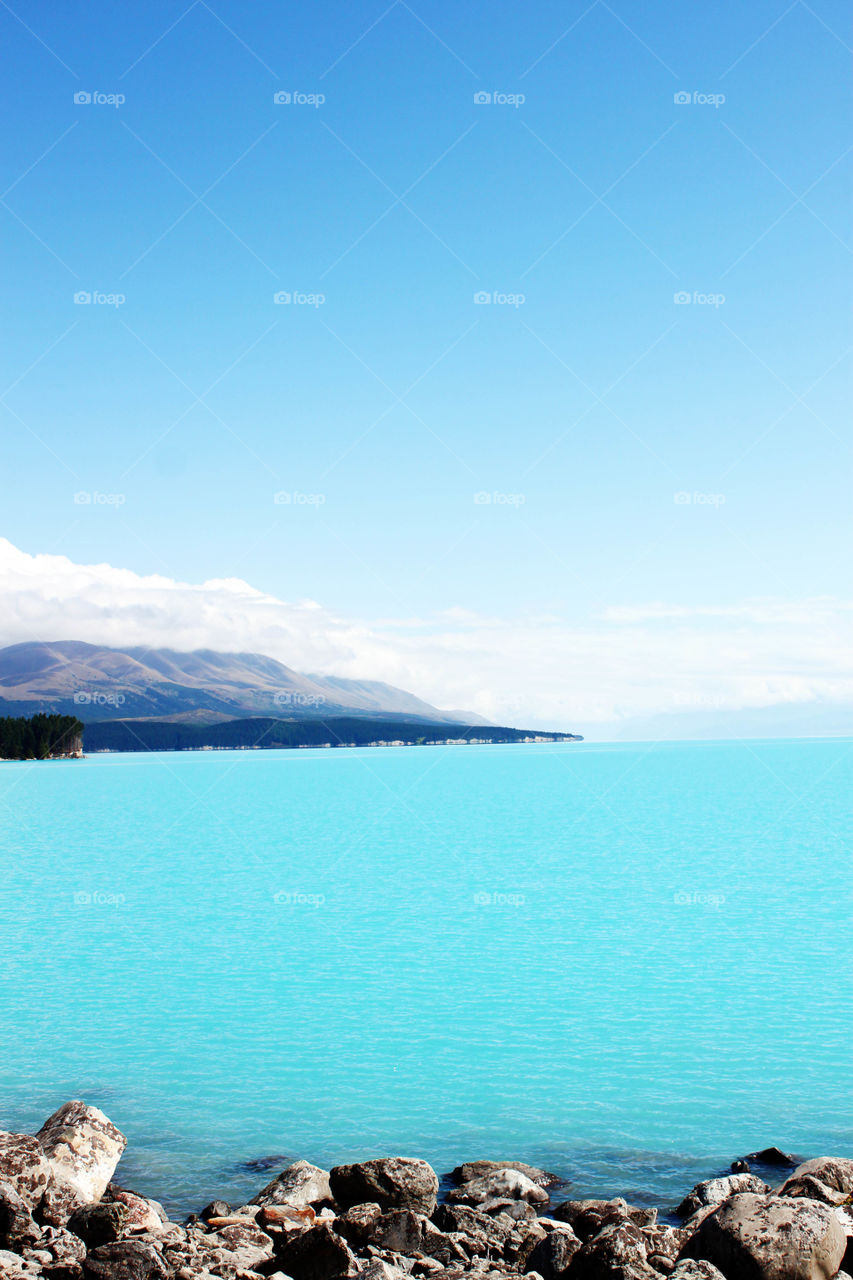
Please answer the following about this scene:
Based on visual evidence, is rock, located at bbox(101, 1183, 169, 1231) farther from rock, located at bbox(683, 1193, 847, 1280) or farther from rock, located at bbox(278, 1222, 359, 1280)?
rock, located at bbox(683, 1193, 847, 1280)

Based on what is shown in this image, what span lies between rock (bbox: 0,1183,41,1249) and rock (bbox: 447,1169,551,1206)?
15.6 ft

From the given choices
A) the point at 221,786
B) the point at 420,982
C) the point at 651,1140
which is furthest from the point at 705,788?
the point at 651,1140

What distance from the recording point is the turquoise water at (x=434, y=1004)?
15.0 m

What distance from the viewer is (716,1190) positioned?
1164 centimetres

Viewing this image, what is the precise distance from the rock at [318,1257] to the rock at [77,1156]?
10.2 ft

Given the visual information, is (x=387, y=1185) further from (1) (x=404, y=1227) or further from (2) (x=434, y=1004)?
(2) (x=434, y=1004)

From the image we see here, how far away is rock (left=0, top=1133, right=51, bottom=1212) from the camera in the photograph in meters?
11.1

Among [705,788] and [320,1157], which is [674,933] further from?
[705,788]

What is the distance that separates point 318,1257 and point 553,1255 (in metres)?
2.26

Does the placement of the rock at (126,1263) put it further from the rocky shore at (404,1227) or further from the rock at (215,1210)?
the rock at (215,1210)
